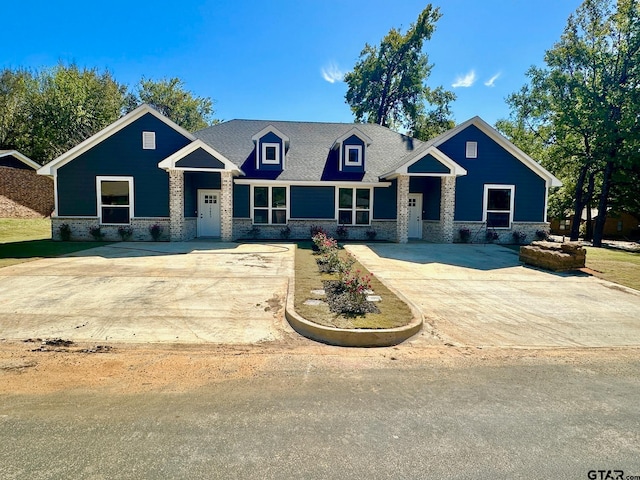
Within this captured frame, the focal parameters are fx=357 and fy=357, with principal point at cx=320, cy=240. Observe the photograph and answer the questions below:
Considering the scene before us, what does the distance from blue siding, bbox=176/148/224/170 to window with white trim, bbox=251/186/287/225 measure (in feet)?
8.94

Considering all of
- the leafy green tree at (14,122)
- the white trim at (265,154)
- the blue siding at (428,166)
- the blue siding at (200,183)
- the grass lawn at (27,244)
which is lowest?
the grass lawn at (27,244)

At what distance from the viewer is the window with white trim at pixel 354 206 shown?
62.5 feet

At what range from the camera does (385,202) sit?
19312mm

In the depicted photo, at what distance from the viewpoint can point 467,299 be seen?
310 inches

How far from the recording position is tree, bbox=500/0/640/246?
21453mm

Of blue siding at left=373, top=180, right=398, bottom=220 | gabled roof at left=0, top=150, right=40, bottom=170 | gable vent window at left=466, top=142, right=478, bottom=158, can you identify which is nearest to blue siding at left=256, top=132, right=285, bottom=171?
blue siding at left=373, top=180, right=398, bottom=220

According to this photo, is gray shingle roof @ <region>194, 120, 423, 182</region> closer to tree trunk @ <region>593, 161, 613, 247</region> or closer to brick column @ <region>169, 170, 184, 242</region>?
brick column @ <region>169, 170, 184, 242</region>

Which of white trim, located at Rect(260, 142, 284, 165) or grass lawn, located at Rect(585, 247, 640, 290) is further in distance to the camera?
white trim, located at Rect(260, 142, 284, 165)

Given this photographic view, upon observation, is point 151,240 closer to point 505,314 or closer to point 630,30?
point 505,314

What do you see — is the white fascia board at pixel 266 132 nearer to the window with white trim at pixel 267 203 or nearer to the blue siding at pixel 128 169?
the window with white trim at pixel 267 203

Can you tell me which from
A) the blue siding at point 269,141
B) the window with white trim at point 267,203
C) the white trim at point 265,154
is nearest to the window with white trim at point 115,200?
the window with white trim at point 267,203

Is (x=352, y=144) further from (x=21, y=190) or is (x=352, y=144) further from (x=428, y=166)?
(x=21, y=190)

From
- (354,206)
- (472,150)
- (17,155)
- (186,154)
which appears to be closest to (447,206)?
(472,150)

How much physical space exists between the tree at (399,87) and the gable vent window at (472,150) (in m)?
18.9
